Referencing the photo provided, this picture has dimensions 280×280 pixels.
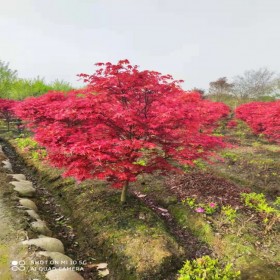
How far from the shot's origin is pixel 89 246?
5645 millimetres

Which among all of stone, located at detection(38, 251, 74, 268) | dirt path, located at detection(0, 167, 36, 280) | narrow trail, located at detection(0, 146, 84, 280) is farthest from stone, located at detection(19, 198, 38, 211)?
stone, located at detection(38, 251, 74, 268)

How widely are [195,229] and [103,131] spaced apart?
3330 millimetres

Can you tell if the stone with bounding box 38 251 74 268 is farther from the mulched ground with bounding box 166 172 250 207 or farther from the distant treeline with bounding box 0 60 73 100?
the distant treeline with bounding box 0 60 73 100

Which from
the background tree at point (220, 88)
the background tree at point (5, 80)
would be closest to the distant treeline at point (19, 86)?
the background tree at point (5, 80)

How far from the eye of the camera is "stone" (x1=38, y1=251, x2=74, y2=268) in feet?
14.9

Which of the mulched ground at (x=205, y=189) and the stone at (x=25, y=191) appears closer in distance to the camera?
the mulched ground at (x=205, y=189)

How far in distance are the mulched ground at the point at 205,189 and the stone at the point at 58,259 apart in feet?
12.2

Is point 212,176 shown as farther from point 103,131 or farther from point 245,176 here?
point 103,131

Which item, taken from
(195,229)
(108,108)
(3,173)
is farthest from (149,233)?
(3,173)

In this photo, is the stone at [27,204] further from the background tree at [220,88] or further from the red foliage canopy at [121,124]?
the background tree at [220,88]

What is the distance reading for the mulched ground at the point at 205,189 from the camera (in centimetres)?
726

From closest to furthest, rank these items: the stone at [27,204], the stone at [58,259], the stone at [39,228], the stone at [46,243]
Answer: the stone at [58,259] → the stone at [46,243] → the stone at [39,228] → the stone at [27,204]

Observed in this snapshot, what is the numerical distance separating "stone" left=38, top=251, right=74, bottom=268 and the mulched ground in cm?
372

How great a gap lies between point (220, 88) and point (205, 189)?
3326 cm
